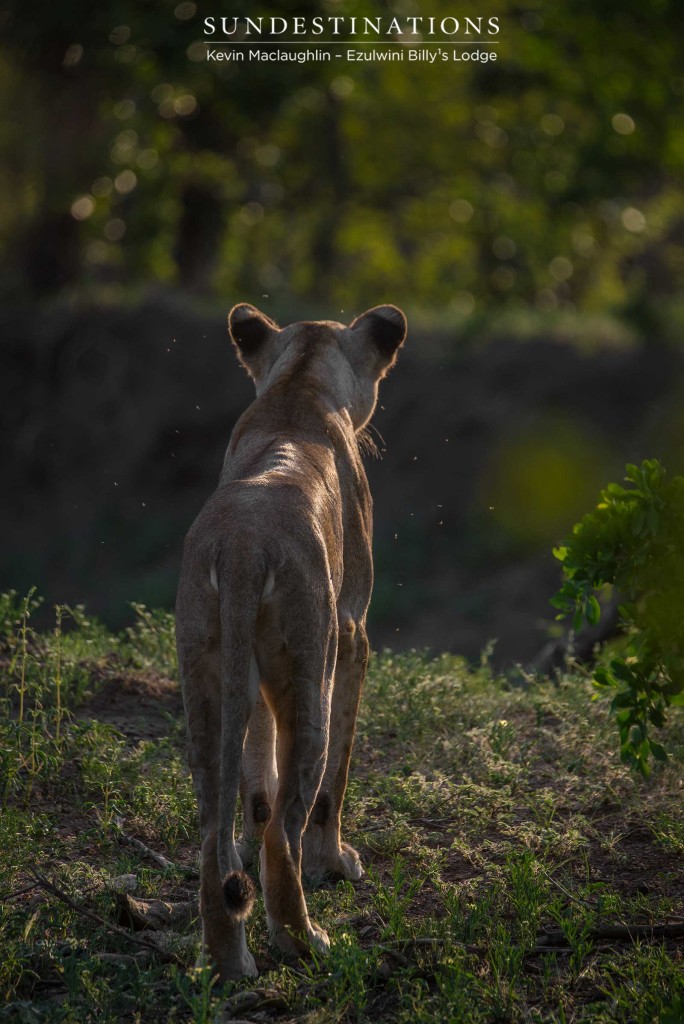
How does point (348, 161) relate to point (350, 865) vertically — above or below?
above

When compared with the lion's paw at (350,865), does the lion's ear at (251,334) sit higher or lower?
higher

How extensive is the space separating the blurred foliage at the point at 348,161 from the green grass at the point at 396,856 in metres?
11.9

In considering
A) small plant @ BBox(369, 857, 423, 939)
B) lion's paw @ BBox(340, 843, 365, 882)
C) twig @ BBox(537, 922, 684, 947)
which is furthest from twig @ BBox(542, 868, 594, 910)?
lion's paw @ BBox(340, 843, 365, 882)

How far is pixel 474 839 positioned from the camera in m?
5.14

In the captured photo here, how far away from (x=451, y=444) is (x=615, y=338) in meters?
2.63

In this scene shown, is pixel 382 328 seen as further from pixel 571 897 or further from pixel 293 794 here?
pixel 571 897

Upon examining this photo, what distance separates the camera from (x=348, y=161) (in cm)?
2566

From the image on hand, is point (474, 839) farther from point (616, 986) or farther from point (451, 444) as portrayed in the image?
point (451, 444)

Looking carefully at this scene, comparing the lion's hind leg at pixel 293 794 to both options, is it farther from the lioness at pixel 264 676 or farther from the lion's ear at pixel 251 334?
the lion's ear at pixel 251 334

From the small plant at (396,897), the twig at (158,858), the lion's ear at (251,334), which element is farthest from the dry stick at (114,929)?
the lion's ear at (251,334)

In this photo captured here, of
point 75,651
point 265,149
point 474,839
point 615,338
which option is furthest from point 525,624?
point 265,149

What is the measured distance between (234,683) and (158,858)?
1.38 metres

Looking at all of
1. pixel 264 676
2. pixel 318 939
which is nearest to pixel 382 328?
pixel 264 676

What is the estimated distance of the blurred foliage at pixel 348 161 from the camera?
63.6 feet
